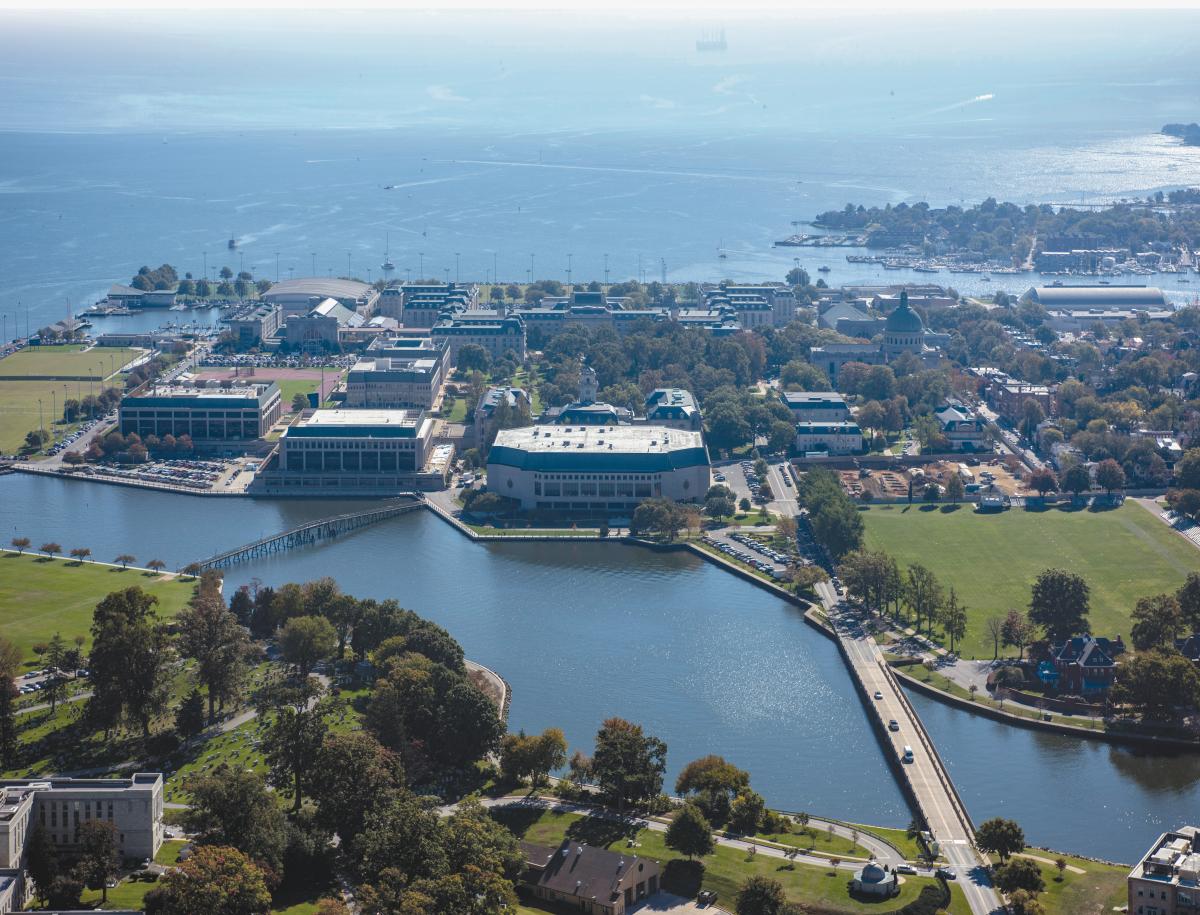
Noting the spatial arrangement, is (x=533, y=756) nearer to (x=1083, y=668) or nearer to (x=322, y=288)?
(x=1083, y=668)

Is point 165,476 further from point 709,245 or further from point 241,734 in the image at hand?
point 709,245

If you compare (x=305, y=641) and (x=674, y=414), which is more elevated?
(x=674, y=414)

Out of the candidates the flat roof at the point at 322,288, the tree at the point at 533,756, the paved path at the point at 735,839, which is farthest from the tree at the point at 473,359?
the paved path at the point at 735,839

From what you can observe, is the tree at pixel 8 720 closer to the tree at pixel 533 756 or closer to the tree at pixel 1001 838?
the tree at pixel 533 756

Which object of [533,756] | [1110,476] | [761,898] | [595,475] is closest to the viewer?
[761,898]

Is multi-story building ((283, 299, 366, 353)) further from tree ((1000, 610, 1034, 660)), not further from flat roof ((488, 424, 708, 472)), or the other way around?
tree ((1000, 610, 1034, 660))

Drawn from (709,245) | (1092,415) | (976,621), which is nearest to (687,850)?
(976,621)

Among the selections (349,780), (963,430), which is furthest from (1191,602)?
(349,780)
